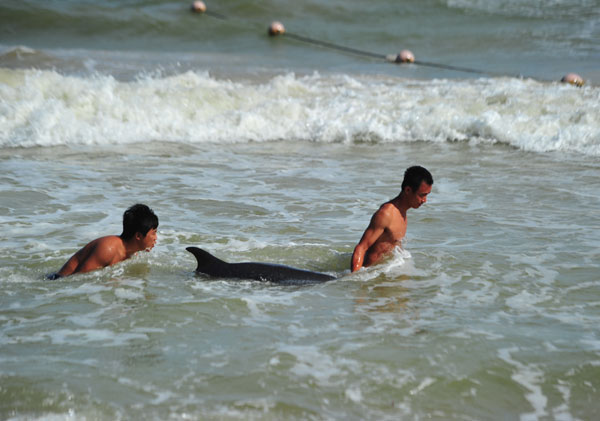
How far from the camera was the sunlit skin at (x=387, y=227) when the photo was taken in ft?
19.7

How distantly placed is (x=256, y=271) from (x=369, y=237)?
0.99 meters

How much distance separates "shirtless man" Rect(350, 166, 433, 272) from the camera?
595 cm

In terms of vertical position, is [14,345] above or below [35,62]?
below

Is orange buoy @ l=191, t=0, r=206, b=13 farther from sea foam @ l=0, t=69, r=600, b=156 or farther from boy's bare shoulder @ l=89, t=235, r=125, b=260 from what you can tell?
boy's bare shoulder @ l=89, t=235, r=125, b=260

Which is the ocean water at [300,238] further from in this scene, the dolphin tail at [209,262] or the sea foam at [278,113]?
the dolphin tail at [209,262]

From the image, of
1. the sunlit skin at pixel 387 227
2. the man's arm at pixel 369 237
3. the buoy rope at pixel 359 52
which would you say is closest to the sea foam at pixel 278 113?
the buoy rope at pixel 359 52

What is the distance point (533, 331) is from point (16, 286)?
3695 mm

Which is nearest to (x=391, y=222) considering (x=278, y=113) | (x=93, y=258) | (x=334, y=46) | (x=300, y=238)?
(x=300, y=238)

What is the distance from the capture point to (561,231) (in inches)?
283

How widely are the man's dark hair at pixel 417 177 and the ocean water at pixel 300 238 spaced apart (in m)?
0.65

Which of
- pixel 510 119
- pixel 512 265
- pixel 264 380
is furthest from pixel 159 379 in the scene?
pixel 510 119

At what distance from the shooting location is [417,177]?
5.96 m

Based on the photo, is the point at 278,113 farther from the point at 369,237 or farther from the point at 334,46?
the point at 334,46

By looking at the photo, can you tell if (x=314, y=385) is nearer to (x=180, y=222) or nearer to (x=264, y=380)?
(x=264, y=380)
